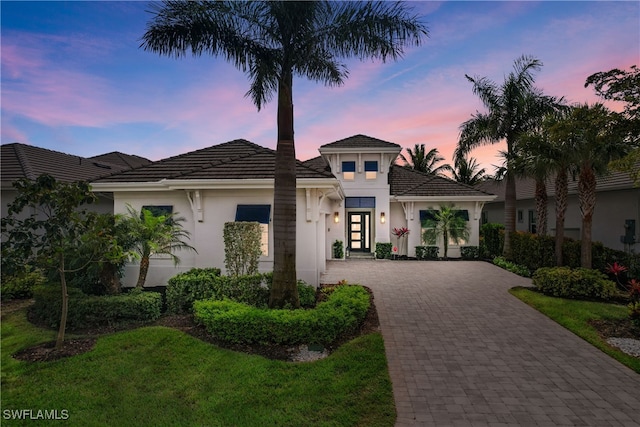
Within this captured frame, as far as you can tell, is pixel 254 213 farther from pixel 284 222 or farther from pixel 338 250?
pixel 338 250

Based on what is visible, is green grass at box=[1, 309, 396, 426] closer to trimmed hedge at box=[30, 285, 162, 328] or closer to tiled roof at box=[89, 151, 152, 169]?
trimmed hedge at box=[30, 285, 162, 328]

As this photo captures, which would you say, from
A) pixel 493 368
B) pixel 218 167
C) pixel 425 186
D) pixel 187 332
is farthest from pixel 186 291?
pixel 425 186

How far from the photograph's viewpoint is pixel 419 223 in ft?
61.3

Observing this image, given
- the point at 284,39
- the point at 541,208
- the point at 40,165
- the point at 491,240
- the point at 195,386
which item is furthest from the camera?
the point at 491,240

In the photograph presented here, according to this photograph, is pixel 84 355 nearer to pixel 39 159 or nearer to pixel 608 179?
pixel 39 159

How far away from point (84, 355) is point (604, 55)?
19.1 meters

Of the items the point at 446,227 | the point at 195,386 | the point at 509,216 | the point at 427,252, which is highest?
the point at 509,216

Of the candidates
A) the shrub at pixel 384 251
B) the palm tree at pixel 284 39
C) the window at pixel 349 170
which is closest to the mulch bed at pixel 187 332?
the palm tree at pixel 284 39

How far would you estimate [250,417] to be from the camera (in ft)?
13.4

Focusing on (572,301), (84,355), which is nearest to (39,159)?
(84,355)

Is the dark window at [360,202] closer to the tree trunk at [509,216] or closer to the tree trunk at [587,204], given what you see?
the tree trunk at [509,216]

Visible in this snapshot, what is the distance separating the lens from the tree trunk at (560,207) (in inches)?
484

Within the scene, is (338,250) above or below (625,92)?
below

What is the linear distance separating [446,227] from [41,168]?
22.9 metres
